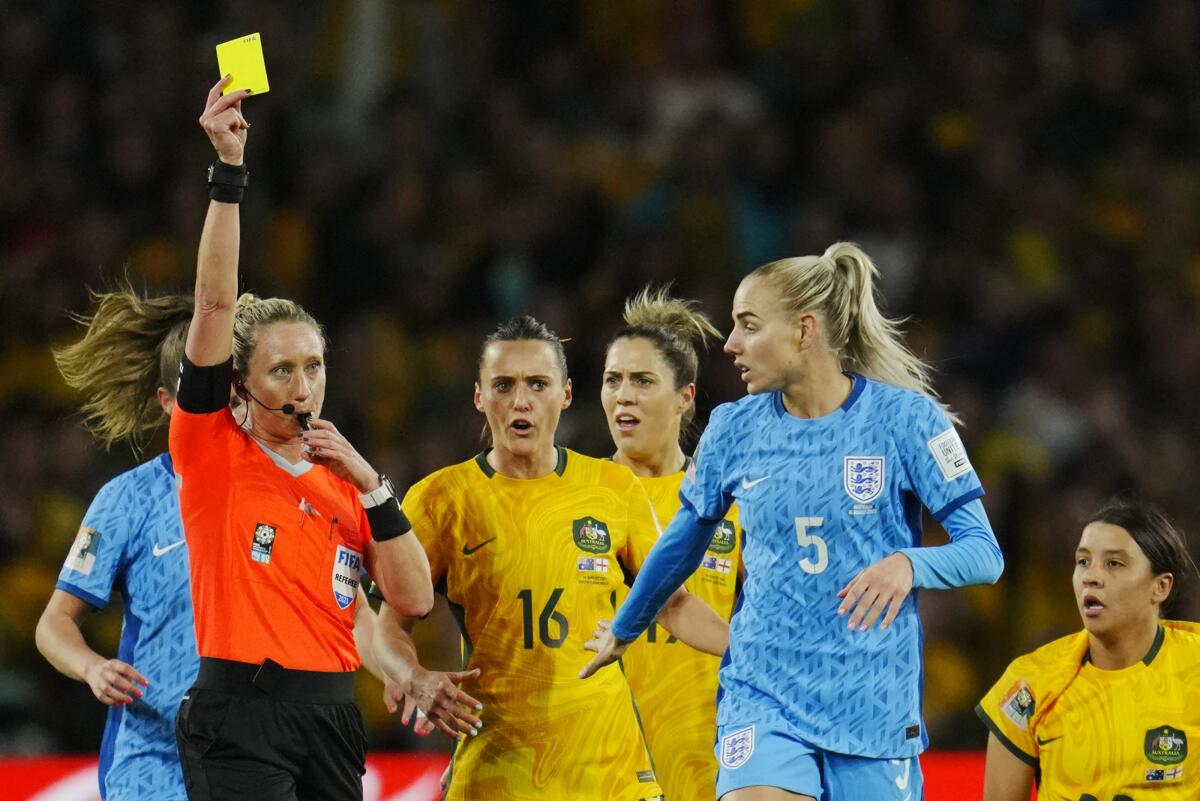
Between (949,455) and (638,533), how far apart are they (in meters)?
1.22

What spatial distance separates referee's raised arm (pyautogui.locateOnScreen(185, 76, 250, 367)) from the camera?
430 cm

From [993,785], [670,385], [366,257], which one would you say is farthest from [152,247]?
[993,785]

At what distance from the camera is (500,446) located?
555 cm

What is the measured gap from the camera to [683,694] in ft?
19.9

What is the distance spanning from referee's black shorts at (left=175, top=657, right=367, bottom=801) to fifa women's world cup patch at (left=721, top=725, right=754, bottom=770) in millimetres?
996

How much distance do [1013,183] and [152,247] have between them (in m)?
5.09

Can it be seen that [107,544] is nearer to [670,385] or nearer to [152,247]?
[670,385]

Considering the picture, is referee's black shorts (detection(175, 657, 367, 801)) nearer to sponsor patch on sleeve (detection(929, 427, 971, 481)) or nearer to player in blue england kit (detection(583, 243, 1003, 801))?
player in blue england kit (detection(583, 243, 1003, 801))

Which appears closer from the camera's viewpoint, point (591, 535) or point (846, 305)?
point (846, 305)

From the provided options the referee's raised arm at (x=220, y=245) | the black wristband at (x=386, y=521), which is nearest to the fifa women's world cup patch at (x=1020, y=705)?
the black wristband at (x=386, y=521)

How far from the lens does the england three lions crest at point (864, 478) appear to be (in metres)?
4.68

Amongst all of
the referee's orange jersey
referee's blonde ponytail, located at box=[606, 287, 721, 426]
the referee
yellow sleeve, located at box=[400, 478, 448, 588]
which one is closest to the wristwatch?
the referee

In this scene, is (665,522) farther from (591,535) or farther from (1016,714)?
(1016,714)

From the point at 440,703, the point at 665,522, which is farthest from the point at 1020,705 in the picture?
the point at 440,703
